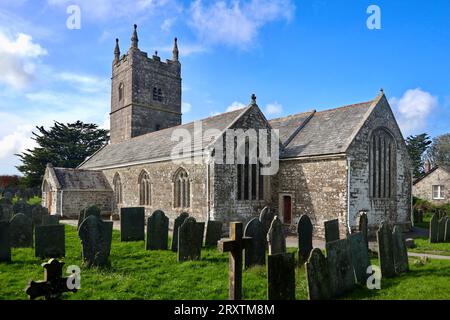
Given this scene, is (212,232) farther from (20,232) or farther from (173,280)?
(20,232)

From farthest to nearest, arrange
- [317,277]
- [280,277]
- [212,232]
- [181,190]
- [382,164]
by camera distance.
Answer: [181,190] → [382,164] → [212,232] → [317,277] → [280,277]

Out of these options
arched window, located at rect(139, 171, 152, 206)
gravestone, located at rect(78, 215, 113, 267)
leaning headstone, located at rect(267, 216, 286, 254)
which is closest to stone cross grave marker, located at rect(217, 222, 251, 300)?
leaning headstone, located at rect(267, 216, 286, 254)

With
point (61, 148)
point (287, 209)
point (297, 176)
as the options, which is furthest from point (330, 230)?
point (61, 148)

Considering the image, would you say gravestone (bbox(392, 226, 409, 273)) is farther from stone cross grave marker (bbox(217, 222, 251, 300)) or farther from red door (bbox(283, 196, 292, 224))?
red door (bbox(283, 196, 292, 224))

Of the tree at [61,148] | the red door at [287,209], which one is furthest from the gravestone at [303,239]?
the tree at [61,148]

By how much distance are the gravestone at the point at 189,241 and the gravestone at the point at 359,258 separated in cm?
408

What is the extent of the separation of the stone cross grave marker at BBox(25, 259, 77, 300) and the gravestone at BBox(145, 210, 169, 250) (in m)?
4.93

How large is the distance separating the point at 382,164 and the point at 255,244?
1013 centimetres

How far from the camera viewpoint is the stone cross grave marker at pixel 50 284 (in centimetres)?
519

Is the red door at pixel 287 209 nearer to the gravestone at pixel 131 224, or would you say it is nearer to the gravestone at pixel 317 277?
the gravestone at pixel 131 224

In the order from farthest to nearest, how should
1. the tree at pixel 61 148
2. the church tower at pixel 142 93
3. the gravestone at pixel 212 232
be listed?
the tree at pixel 61 148, the church tower at pixel 142 93, the gravestone at pixel 212 232

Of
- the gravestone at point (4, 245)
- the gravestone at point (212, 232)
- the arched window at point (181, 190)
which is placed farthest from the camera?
the arched window at point (181, 190)

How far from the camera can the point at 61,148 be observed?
4309cm
